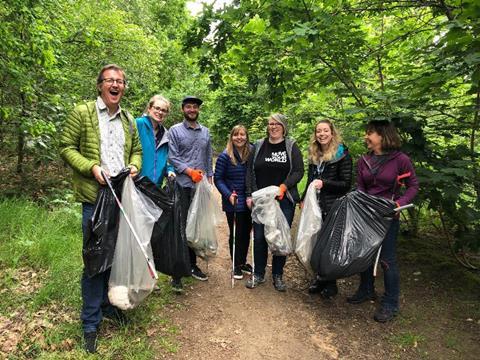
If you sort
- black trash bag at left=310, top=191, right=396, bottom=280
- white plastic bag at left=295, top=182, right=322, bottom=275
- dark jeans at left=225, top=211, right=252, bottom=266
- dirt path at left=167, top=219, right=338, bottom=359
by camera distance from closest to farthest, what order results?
1. dirt path at left=167, top=219, right=338, bottom=359
2. black trash bag at left=310, top=191, right=396, bottom=280
3. white plastic bag at left=295, top=182, right=322, bottom=275
4. dark jeans at left=225, top=211, right=252, bottom=266

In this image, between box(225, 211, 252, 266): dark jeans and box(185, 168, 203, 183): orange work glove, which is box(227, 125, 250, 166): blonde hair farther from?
box(225, 211, 252, 266): dark jeans

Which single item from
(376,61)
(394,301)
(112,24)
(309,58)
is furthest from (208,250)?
(112,24)

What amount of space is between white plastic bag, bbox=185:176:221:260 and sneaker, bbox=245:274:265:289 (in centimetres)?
50

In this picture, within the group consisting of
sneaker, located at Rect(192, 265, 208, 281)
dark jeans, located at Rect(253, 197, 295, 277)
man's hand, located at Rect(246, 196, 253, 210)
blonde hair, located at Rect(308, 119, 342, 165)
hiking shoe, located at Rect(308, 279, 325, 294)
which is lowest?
hiking shoe, located at Rect(308, 279, 325, 294)

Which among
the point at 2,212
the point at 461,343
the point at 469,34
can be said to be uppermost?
the point at 469,34

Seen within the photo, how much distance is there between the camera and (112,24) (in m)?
7.66

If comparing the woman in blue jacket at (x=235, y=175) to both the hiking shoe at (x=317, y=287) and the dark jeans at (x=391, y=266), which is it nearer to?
the hiking shoe at (x=317, y=287)

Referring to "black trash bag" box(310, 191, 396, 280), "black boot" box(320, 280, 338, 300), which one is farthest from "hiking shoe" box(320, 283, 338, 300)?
"black trash bag" box(310, 191, 396, 280)

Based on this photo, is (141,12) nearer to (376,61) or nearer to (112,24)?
(112,24)

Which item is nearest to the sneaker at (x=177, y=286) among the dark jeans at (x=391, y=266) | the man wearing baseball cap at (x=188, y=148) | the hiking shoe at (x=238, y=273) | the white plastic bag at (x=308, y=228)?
the man wearing baseball cap at (x=188, y=148)

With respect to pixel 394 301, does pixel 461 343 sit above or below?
below

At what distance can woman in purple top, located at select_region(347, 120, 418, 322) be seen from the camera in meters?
3.17

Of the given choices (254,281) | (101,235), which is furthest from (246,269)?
(101,235)

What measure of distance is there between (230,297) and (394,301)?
1584mm
